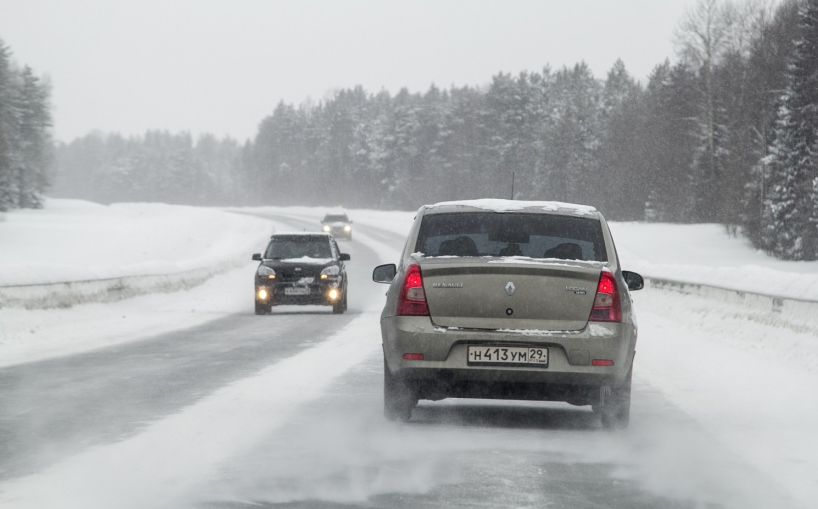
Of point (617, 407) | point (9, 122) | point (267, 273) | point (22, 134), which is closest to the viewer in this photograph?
point (617, 407)

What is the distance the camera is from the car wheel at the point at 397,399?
335 inches

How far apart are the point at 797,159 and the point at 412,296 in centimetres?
5295

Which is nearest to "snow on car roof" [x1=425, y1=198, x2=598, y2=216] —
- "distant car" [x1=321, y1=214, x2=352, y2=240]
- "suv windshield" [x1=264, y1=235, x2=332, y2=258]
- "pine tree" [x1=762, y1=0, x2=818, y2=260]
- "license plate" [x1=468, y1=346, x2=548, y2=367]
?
"license plate" [x1=468, y1=346, x2=548, y2=367]

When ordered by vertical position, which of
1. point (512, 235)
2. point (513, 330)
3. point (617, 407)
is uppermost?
point (512, 235)

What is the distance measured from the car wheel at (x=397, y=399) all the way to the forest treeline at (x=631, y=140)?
8.63ft

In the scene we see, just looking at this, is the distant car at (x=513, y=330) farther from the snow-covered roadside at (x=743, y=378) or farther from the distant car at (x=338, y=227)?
the distant car at (x=338, y=227)

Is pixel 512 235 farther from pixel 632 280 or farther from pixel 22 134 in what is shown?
pixel 22 134

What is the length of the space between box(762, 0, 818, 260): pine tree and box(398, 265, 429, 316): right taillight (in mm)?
50559

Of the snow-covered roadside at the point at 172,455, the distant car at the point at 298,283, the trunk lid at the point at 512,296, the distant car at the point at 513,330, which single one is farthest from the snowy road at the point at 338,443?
the distant car at the point at 298,283

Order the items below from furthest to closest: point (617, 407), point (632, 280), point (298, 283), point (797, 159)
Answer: point (797, 159) → point (298, 283) → point (632, 280) → point (617, 407)

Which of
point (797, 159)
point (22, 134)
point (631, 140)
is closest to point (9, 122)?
point (22, 134)

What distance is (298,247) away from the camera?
81.0 feet

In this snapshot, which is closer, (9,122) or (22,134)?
(9,122)

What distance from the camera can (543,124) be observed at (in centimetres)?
11762
